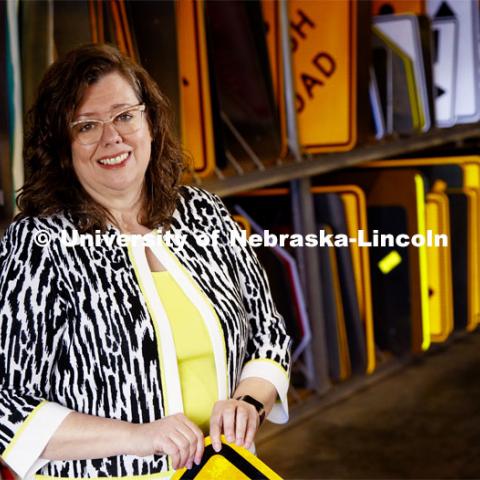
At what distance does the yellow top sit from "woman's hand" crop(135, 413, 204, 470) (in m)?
0.07

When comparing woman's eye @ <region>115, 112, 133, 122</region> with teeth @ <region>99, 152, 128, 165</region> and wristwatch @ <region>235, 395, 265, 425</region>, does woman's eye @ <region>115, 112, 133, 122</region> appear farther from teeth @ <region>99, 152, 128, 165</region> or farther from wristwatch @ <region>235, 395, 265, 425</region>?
wristwatch @ <region>235, 395, 265, 425</region>

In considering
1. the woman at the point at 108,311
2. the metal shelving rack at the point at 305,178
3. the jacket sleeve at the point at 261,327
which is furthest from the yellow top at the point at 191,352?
the metal shelving rack at the point at 305,178

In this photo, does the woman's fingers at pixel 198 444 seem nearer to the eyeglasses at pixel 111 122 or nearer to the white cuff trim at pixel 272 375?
the white cuff trim at pixel 272 375

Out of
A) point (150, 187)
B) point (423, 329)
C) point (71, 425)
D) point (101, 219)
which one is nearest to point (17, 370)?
point (71, 425)

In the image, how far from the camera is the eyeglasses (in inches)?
46.9

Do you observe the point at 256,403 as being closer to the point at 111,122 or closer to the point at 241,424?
the point at 241,424

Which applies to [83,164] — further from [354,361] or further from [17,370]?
[354,361]

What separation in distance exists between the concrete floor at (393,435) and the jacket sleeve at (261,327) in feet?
3.48

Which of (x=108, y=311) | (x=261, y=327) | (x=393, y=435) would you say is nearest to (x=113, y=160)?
(x=108, y=311)

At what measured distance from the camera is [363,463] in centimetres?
237

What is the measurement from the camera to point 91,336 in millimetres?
1151

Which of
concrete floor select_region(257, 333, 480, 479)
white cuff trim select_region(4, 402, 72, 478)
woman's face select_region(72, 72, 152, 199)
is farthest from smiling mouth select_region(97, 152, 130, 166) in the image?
concrete floor select_region(257, 333, 480, 479)

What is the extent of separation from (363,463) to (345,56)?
3.58 feet

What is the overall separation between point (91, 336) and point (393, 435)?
159 cm
